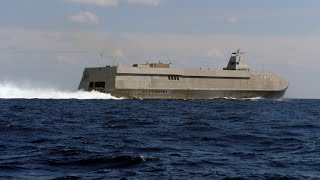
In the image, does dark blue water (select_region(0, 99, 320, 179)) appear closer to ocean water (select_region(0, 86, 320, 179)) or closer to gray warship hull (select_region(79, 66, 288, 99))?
ocean water (select_region(0, 86, 320, 179))

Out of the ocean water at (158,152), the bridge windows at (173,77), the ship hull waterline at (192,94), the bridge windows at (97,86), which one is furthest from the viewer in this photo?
the bridge windows at (173,77)

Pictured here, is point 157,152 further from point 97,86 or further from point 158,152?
point 97,86

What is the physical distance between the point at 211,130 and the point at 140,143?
6.69 m

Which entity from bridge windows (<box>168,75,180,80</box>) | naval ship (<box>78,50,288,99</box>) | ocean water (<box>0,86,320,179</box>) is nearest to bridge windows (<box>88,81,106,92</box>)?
naval ship (<box>78,50,288,99</box>)

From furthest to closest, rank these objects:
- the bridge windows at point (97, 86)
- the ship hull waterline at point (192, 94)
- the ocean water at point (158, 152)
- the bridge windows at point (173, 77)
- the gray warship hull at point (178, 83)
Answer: the bridge windows at point (173, 77) → the bridge windows at point (97, 86) → the ship hull waterline at point (192, 94) → the gray warship hull at point (178, 83) → the ocean water at point (158, 152)

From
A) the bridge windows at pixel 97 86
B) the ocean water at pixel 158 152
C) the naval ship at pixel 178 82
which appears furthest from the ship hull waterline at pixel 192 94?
the ocean water at pixel 158 152

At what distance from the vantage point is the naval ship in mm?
84438

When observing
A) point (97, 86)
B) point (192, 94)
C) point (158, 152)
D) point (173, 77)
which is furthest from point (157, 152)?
point (192, 94)

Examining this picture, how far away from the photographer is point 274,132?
87.4 ft

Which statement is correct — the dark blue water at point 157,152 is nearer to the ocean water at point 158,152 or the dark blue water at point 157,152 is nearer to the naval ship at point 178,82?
the ocean water at point 158,152

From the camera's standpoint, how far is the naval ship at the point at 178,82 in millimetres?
84438

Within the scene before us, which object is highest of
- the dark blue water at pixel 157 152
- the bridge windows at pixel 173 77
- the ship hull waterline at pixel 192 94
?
the bridge windows at pixel 173 77

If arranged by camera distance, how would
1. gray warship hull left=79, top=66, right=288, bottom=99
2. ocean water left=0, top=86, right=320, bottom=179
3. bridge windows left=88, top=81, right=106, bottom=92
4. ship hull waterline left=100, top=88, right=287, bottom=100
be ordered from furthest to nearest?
1. bridge windows left=88, top=81, right=106, bottom=92
2. ship hull waterline left=100, top=88, right=287, bottom=100
3. gray warship hull left=79, top=66, right=288, bottom=99
4. ocean water left=0, top=86, right=320, bottom=179

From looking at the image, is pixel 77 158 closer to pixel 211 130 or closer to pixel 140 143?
pixel 140 143
